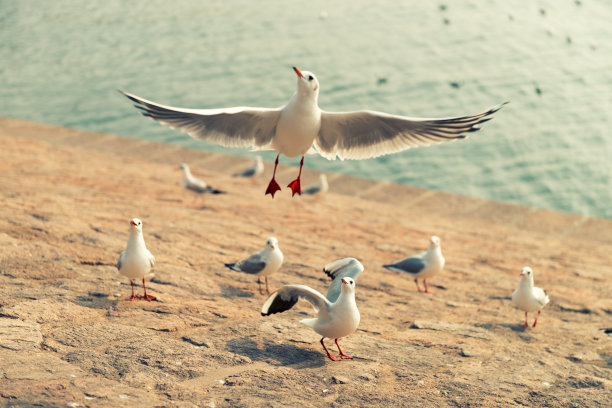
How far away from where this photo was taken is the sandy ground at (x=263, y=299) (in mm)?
5465

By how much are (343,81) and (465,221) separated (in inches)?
447

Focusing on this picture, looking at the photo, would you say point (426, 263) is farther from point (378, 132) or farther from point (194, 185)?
point (194, 185)

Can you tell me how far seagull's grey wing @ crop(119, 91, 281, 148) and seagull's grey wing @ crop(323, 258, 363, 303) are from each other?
142cm

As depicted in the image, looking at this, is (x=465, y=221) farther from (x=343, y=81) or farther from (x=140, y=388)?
(x=343, y=81)

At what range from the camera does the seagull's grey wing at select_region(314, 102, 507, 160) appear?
545cm

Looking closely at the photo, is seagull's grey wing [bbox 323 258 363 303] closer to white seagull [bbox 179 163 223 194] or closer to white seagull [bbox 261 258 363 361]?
white seagull [bbox 261 258 363 361]

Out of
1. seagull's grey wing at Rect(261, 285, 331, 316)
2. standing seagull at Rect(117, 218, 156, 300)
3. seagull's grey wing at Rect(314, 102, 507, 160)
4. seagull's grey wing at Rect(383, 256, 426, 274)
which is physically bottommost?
seagull's grey wing at Rect(383, 256, 426, 274)

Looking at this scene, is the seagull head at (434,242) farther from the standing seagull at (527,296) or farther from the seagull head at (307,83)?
the seagull head at (307,83)

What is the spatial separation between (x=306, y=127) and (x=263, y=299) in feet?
10.3

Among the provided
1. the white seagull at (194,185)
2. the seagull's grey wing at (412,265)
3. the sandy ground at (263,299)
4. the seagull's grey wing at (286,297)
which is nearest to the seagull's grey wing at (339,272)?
the seagull's grey wing at (286,297)

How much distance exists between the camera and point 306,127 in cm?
501

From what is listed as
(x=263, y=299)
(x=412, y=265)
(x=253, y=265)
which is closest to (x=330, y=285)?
(x=263, y=299)

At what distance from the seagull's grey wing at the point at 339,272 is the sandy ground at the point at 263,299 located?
0.53 m

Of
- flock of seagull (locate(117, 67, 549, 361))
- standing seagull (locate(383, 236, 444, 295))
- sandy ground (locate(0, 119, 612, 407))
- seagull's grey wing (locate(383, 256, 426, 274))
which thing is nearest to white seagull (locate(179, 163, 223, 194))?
sandy ground (locate(0, 119, 612, 407))
